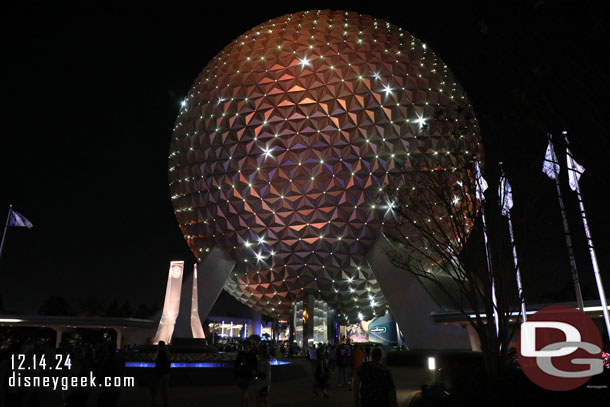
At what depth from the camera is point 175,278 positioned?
2425cm

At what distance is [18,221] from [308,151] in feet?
56.3

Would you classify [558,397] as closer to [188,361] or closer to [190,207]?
[188,361]

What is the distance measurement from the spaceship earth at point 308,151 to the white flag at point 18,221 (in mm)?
8728

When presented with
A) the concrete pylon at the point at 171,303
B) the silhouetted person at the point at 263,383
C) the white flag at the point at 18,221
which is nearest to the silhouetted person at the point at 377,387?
the silhouetted person at the point at 263,383

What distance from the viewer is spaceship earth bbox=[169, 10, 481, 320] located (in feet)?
77.3

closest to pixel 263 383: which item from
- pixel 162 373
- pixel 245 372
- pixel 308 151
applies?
pixel 245 372

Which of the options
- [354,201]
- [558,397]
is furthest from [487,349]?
[354,201]

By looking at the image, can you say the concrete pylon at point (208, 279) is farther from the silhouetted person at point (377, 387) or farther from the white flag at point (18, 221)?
the silhouetted person at point (377, 387)

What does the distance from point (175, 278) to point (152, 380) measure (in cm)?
1433

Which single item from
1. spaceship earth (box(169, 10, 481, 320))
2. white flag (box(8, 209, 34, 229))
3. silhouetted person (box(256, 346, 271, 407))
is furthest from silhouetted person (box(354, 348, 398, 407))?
white flag (box(8, 209, 34, 229))

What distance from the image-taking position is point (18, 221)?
85.7 ft
